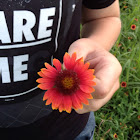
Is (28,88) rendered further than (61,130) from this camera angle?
No

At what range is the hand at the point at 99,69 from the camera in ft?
1.67

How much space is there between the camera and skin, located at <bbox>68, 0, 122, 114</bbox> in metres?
0.52

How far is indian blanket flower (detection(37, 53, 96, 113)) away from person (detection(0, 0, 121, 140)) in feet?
0.18

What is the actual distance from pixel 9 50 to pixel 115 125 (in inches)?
38.4

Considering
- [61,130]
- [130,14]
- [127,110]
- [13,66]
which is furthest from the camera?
[130,14]

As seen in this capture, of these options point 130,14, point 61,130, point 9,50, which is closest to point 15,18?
point 9,50

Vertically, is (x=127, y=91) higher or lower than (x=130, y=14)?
lower

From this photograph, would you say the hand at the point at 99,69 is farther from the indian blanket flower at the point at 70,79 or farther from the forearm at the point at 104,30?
the forearm at the point at 104,30

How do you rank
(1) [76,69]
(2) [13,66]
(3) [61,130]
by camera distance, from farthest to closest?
(3) [61,130], (2) [13,66], (1) [76,69]

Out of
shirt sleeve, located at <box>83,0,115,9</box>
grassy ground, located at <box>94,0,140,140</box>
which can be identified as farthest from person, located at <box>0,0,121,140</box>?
grassy ground, located at <box>94,0,140,140</box>

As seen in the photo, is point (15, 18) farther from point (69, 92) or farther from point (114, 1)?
point (114, 1)

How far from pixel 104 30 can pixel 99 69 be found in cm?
35

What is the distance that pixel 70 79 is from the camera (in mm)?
489

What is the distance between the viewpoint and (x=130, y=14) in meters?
2.08
